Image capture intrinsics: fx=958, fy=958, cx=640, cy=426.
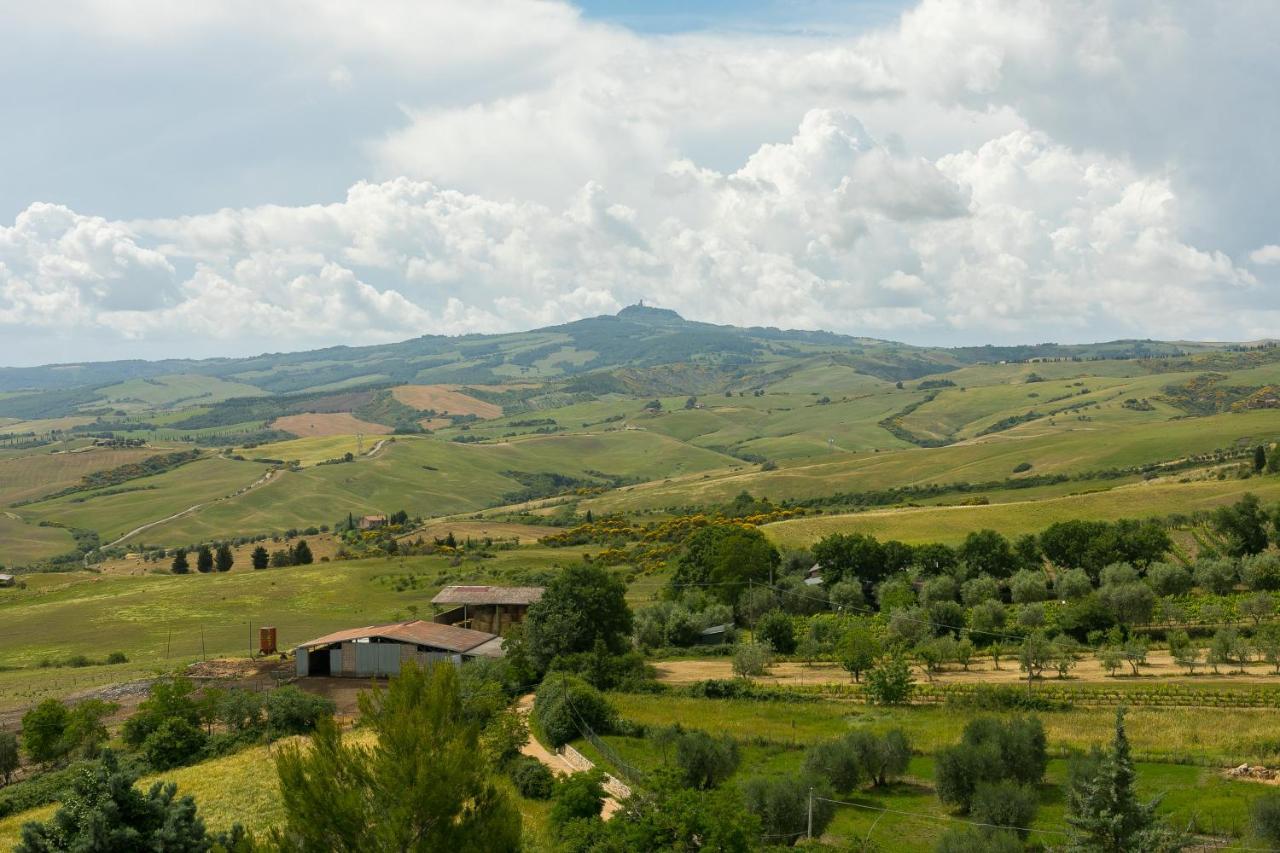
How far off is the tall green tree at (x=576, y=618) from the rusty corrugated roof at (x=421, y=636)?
538 centimetres

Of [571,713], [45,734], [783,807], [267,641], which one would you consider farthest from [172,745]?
[783,807]

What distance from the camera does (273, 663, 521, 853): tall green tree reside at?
21.0 m

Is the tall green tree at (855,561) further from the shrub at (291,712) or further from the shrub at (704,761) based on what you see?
the shrub at (704,761)

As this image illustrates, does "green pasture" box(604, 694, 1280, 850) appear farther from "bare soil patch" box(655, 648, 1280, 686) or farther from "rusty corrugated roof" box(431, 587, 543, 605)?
"rusty corrugated roof" box(431, 587, 543, 605)

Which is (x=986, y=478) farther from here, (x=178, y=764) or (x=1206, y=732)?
(x=178, y=764)

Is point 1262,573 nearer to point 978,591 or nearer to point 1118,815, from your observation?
point 978,591

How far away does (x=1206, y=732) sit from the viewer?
130 feet

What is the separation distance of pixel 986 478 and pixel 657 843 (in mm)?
141735

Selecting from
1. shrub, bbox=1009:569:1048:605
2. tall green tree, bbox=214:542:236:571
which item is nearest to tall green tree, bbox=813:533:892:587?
shrub, bbox=1009:569:1048:605

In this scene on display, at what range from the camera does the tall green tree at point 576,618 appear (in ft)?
193

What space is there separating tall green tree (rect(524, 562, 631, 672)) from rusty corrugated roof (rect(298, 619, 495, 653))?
5.38m

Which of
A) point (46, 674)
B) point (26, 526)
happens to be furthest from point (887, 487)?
point (26, 526)

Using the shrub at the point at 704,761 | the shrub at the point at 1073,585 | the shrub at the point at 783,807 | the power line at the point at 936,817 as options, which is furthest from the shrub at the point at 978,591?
the shrub at the point at 783,807

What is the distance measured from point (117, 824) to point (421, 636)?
121ft
